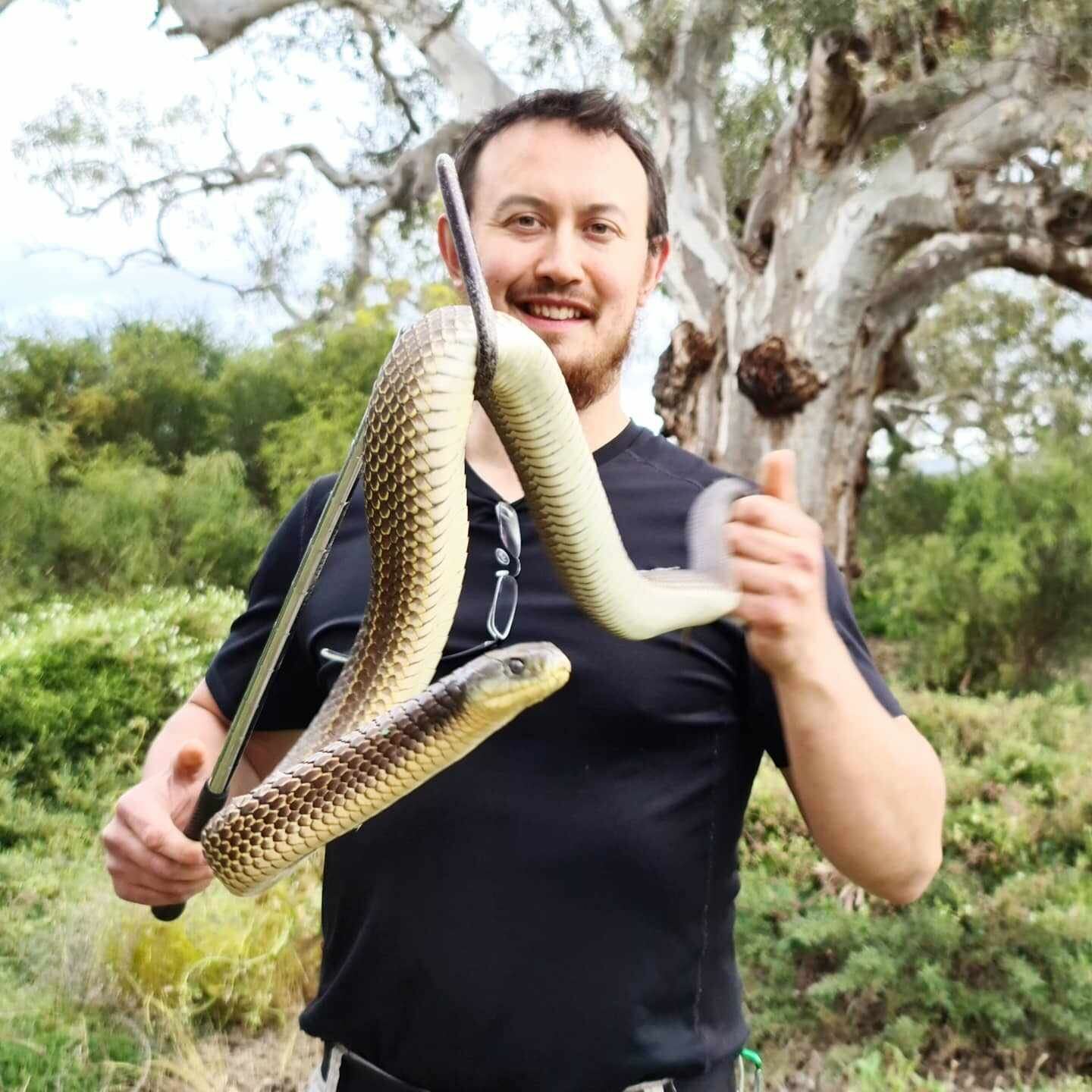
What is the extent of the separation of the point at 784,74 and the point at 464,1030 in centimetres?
735

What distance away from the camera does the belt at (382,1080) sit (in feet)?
4.12

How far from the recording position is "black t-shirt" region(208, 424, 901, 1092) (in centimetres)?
125

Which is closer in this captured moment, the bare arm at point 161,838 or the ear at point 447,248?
the bare arm at point 161,838

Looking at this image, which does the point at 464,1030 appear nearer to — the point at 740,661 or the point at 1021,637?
the point at 740,661

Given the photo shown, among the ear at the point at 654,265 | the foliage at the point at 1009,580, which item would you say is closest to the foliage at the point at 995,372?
the foliage at the point at 1009,580

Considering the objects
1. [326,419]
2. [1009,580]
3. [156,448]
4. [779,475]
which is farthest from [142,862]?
[1009,580]

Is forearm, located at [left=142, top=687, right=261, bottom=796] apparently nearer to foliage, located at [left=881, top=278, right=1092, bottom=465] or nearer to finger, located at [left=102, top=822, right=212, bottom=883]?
finger, located at [left=102, top=822, right=212, bottom=883]

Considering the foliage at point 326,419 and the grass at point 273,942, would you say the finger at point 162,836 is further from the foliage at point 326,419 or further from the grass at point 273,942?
the foliage at point 326,419

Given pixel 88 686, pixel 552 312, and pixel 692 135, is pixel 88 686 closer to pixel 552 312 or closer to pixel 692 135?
pixel 552 312

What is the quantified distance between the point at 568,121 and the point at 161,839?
3.47 ft

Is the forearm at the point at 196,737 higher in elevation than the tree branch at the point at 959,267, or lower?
lower

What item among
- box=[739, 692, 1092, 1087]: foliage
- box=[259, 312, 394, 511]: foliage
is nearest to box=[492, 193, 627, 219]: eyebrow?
box=[739, 692, 1092, 1087]: foliage

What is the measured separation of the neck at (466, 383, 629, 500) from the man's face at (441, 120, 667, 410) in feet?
0.11

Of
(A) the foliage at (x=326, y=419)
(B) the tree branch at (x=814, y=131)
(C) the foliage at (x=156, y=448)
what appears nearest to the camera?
A: (C) the foliage at (x=156, y=448)
